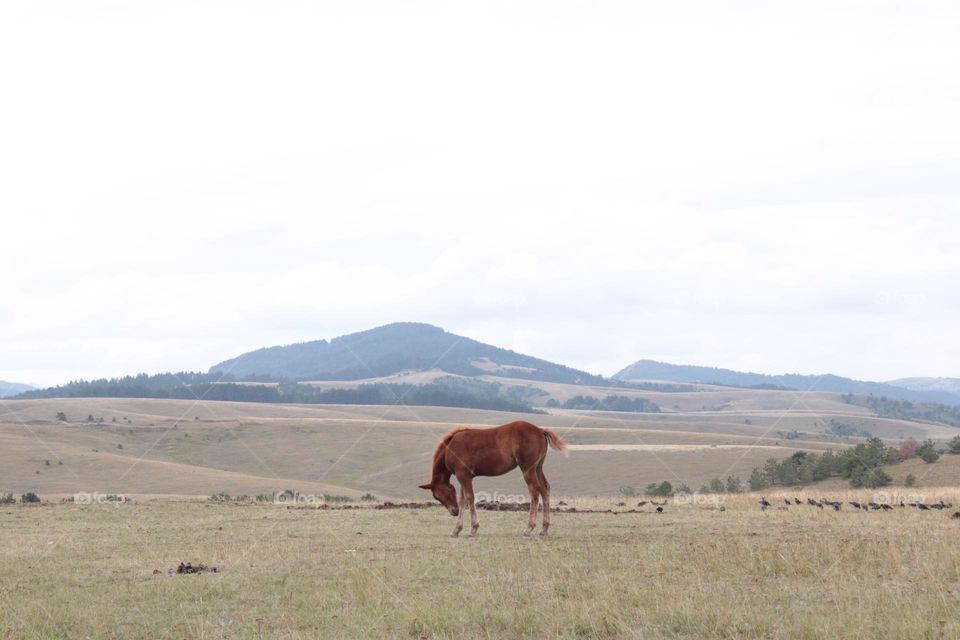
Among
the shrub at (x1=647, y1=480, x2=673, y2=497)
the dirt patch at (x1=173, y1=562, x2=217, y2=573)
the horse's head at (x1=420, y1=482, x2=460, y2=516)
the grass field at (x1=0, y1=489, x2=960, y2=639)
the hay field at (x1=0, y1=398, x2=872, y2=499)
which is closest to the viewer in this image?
the grass field at (x1=0, y1=489, x2=960, y2=639)

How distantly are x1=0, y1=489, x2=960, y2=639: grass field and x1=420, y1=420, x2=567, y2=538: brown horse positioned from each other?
79 centimetres

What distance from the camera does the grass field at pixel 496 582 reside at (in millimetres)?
9656

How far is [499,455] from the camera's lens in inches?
754

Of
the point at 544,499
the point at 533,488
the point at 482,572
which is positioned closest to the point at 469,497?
the point at 533,488

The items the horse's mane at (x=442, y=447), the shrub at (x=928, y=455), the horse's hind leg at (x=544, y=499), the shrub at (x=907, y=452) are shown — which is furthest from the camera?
the shrub at (x=907, y=452)

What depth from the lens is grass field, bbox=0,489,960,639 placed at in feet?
31.7

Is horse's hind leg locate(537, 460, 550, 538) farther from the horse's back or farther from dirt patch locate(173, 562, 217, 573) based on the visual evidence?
dirt patch locate(173, 562, 217, 573)

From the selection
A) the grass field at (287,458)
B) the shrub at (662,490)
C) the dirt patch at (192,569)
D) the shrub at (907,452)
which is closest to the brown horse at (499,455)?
the dirt patch at (192,569)

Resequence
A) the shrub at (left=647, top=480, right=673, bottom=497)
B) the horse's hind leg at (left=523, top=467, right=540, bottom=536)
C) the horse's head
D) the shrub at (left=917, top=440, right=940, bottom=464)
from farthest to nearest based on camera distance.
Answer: the shrub at (left=647, top=480, right=673, bottom=497)
the shrub at (left=917, top=440, right=940, bottom=464)
the horse's head
the horse's hind leg at (left=523, top=467, right=540, bottom=536)

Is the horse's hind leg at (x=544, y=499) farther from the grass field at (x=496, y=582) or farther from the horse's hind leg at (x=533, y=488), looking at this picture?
the grass field at (x=496, y=582)

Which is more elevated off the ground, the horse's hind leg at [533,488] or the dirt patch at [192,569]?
the horse's hind leg at [533,488]

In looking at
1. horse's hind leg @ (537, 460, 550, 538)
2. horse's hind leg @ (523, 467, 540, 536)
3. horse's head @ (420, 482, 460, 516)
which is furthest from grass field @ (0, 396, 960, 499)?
→ horse's hind leg @ (523, 467, 540, 536)

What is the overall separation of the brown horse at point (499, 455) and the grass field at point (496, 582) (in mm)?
787

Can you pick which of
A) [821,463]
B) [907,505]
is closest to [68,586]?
[907,505]
